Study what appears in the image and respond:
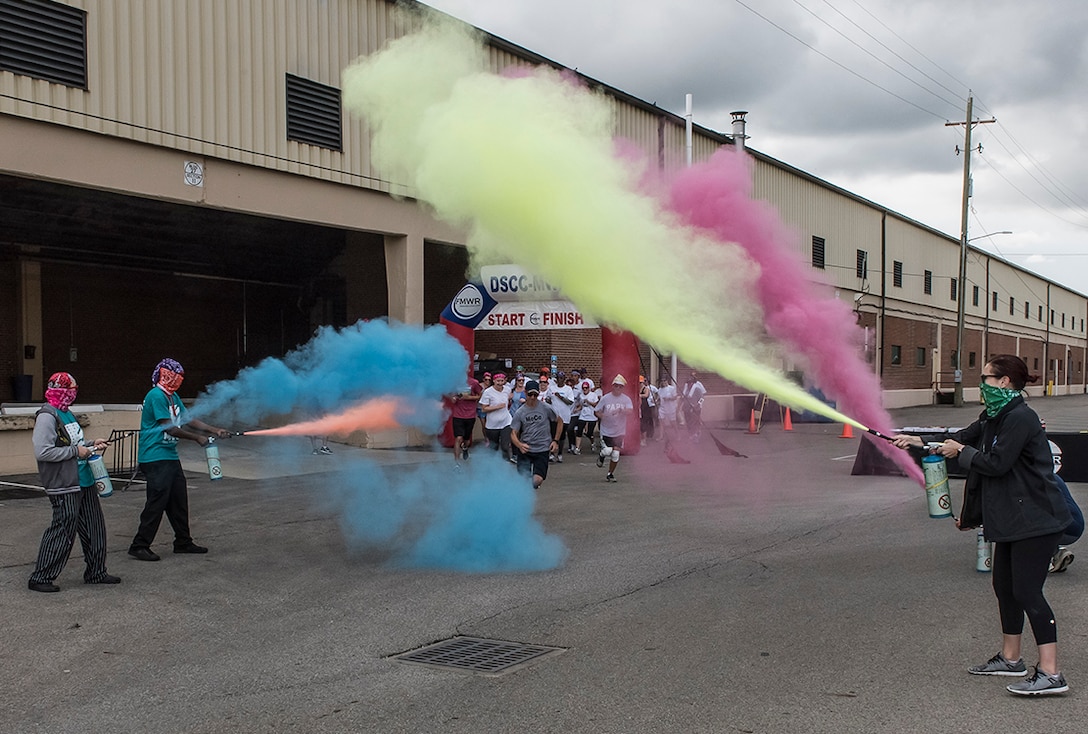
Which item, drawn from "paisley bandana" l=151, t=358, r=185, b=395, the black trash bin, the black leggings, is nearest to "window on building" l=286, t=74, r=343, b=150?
"paisley bandana" l=151, t=358, r=185, b=395

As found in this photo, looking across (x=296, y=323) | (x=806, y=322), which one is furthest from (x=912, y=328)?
(x=806, y=322)

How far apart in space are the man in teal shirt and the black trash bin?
14.3 meters

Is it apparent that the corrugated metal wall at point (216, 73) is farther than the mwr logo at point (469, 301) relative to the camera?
No

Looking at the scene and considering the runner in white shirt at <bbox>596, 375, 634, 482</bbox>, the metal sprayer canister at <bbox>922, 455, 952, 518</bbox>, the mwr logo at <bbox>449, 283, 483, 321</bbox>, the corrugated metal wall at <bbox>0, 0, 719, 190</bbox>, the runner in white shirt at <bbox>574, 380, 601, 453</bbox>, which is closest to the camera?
the metal sprayer canister at <bbox>922, 455, 952, 518</bbox>

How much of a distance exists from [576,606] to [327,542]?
3237 millimetres

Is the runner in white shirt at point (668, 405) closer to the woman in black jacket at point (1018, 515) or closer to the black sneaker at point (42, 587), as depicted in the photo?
the black sneaker at point (42, 587)

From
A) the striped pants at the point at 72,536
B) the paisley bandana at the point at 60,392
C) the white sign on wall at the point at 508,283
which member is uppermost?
the white sign on wall at the point at 508,283

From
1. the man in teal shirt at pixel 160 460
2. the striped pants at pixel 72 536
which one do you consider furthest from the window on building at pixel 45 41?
the striped pants at pixel 72 536

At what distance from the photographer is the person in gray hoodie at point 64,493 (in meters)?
6.89

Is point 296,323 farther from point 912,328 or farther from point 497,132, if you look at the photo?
point 912,328

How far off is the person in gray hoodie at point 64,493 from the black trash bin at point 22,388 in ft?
49.1

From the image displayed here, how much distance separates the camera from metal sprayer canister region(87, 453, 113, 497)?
7.22 meters

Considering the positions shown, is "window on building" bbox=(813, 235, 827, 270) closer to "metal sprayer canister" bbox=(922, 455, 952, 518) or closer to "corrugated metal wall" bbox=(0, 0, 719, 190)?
"corrugated metal wall" bbox=(0, 0, 719, 190)

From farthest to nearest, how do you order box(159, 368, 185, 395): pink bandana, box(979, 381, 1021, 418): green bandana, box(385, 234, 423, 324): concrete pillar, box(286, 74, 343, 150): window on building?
box(385, 234, 423, 324): concrete pillar, box(286, 74, 343, 150): window on building, box(159, 368, 185, 395): pink bandana, box(979, 381, 1021, 418): green bandana
